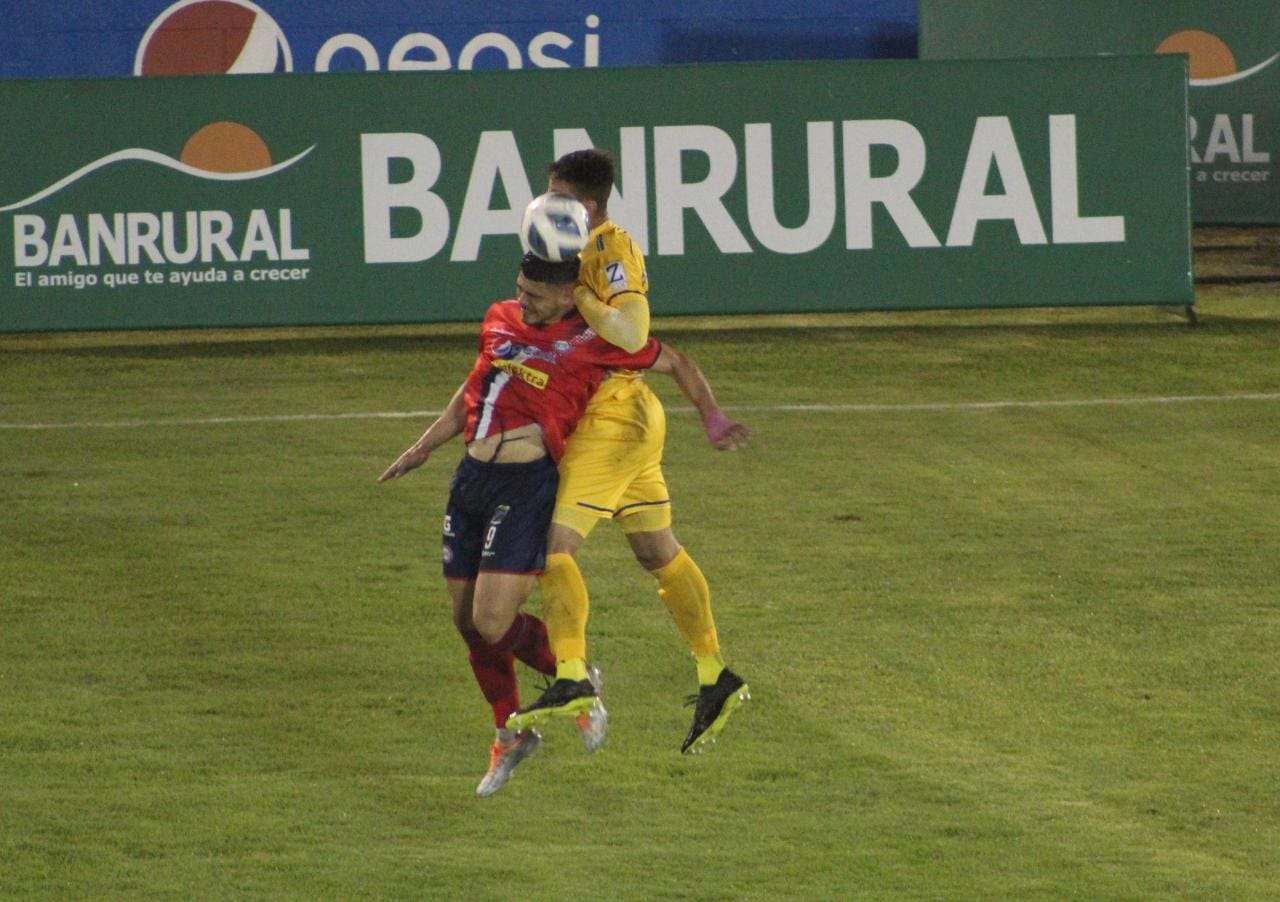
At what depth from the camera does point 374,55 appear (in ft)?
77.2

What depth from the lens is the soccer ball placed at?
24.8 feet

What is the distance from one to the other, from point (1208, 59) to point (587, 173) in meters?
16.2

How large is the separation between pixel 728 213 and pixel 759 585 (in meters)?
6.35

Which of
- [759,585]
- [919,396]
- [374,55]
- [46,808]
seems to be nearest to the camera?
[46,808]

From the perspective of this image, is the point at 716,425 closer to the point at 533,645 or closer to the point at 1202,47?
the point at 533,645

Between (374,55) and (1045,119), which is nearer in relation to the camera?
(1045,119)

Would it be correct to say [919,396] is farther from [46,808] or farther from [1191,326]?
[46,808]

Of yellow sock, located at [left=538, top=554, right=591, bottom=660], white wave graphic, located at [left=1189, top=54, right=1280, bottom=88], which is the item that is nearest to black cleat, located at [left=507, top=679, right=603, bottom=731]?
yellow sock, located at [left=538, top=554, right=591, bottom=660]

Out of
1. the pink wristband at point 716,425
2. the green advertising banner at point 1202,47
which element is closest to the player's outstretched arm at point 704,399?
the pink wristband at point 716,425

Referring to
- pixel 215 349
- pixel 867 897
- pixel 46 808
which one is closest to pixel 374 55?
pixel 215 349

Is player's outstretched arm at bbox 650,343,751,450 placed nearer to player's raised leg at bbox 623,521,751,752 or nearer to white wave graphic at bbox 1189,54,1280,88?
player's raised leg at bbox 623,521,751,752

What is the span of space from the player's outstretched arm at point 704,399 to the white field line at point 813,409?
927 centimetres

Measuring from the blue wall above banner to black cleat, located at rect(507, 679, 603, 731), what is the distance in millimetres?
16426

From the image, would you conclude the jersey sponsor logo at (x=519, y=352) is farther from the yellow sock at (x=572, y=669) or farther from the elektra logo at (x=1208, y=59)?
the elektra logo at (x=1208, y=59)
